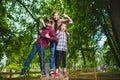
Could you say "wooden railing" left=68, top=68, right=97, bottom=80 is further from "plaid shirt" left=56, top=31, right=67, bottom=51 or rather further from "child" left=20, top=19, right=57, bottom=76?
"child" left=20, top=19, right=57, bottom=76

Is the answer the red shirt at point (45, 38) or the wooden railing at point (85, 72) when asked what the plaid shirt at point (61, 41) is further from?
the wooden railing at point (85, 72)

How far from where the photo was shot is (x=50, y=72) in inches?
398

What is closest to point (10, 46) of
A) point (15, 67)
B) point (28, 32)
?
point (28, 32)

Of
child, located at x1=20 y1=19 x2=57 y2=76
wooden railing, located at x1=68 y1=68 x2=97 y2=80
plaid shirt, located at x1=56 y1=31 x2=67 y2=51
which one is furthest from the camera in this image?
wooden railing, located at x1=68 y1=68 x2=97 y2=80

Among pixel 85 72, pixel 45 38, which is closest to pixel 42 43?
pixel 45 38

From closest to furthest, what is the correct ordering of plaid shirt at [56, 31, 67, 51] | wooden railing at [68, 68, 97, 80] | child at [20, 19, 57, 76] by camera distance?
child at [20, 19, 57, 76], plaid shirt at [56, 31, 67, 51], wooden railing at [68, 68, 97, 80]

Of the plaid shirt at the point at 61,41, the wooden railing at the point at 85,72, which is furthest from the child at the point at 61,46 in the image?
the wooden railing at the point at 85,72

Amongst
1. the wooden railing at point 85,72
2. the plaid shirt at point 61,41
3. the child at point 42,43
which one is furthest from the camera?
the wooden railing at point 85,72

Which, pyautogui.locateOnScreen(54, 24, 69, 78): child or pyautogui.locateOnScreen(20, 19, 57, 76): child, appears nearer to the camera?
pyautogui.locateOnScreen(20, 19, 57, 76): child

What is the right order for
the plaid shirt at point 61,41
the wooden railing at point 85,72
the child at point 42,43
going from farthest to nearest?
the wooden railing at point 85,72 → the plaid shirt at point 61,41 → the child at point 42,43

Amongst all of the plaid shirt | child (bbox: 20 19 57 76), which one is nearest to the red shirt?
child (bbox: 20 19 57 76)

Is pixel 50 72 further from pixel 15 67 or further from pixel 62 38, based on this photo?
pixel 15 67

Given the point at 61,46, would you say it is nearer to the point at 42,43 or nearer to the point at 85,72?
the point at 42,43

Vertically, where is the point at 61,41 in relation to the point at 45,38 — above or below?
below
